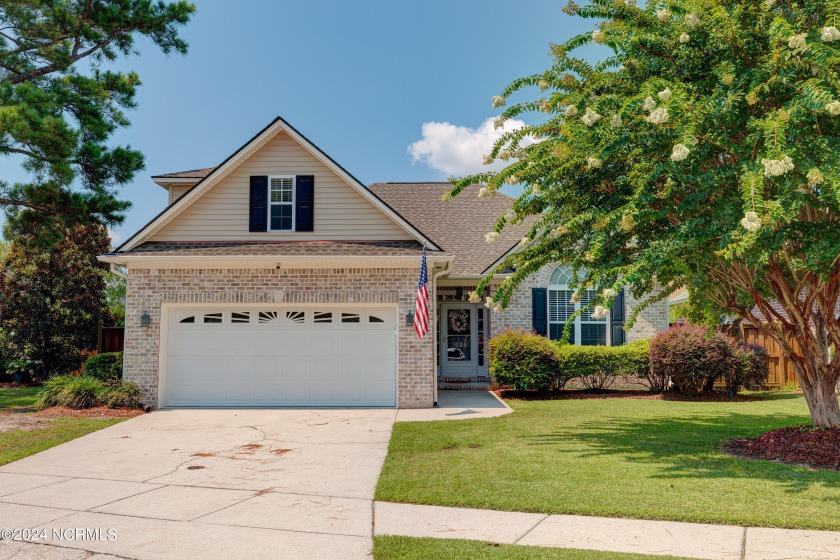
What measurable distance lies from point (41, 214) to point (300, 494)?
14899 millimetres

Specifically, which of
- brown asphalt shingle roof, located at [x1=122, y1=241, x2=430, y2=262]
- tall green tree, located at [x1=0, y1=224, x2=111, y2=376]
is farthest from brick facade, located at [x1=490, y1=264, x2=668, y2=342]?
tall green tree, located at [x1=0, y1=224, x2=111, y2=376]

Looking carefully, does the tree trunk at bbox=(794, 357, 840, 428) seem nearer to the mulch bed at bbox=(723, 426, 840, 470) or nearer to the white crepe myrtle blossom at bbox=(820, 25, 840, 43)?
the mulch bed at bbox=(723, 426, 840, 470)

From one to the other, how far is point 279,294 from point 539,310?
7.16m

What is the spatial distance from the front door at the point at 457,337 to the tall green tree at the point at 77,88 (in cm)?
939

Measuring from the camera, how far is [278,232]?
14281 millimetres

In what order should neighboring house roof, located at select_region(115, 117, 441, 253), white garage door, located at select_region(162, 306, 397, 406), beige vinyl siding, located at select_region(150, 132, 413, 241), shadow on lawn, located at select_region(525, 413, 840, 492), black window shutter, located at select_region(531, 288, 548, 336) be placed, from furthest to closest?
black window shutter, located at select_region(531, 288, 548, 336) < beige vinyl siding, located at select_region(150, 132, 413, 241) < neighboring house roof, located at select_region(115, 117, 441, 253) < white garage door, located at select_region(162, 306, 397, 406) < shadow on lawn, located at select_region(525, 413, 840, 492)

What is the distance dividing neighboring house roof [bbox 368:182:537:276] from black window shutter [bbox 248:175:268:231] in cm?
511

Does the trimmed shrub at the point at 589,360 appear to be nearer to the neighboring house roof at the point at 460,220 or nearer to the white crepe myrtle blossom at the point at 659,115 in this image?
the neighboring house roof at the point at 460,220

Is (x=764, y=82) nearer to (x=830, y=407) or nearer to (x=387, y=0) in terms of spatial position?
(x=830, y=407)

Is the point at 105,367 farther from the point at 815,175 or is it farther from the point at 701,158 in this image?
the point at 815,175

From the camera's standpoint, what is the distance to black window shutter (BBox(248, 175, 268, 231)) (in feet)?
46.9

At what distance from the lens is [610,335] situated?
55.5 feet

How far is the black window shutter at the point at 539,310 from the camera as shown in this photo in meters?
17.0

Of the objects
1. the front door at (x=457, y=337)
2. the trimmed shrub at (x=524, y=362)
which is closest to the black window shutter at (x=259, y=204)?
the front door at (x=457, y=337)
